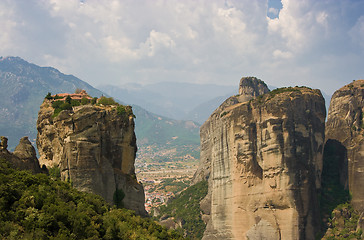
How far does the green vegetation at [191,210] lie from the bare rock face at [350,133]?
2668 cm

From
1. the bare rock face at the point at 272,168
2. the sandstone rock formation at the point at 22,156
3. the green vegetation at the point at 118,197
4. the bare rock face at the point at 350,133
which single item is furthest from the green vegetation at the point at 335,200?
the sandstone rock formation at the point at 22,156

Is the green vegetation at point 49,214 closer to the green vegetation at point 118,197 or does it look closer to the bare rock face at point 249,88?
the green vegetation at point 118,197

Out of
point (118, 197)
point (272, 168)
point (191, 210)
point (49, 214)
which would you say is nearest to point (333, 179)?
point (272, 168)

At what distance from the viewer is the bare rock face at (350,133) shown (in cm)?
5538

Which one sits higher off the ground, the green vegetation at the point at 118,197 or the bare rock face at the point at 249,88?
the bare rock face at the point at 249,88

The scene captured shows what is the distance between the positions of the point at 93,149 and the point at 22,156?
5734mm

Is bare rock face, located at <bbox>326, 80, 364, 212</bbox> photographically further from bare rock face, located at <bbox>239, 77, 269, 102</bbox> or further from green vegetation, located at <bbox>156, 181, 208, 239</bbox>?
green vegetation, located at <bbox>156, 181, 208, 239</bbox>

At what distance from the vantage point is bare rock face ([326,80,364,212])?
55.4 m

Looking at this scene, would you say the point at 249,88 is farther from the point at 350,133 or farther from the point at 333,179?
the point at 333,179

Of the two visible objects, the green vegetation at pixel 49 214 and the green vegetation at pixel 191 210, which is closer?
the green vegetation at pixel 49 214

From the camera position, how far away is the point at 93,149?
31578 millimetres

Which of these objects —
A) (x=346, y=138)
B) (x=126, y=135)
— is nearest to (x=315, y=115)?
(x=346, y=138)

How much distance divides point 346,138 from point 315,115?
9.25 m

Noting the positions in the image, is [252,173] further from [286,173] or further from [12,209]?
[12,209]
